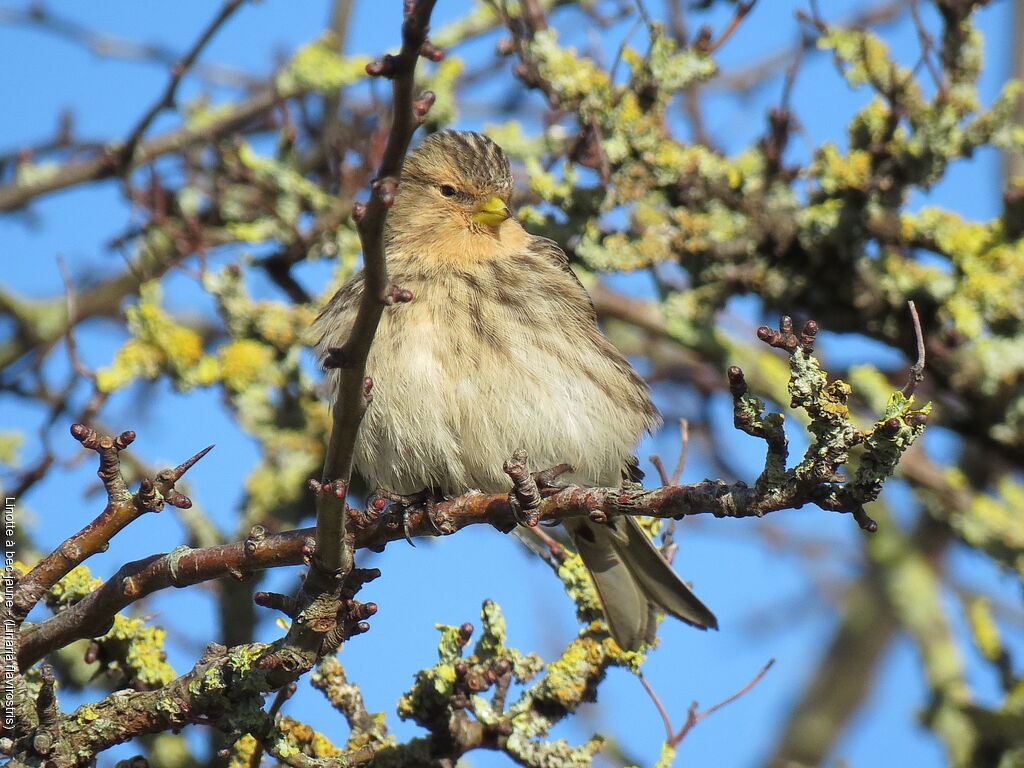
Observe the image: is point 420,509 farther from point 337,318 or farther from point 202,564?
point 337,318

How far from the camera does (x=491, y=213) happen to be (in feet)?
16.6

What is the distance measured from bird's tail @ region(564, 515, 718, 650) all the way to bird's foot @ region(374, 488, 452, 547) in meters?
0.69

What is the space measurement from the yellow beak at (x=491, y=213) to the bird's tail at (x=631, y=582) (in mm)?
1285

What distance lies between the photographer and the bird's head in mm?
5031

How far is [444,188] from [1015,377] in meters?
2.74

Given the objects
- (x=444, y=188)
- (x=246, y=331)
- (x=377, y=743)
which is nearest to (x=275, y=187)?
(x=246, y=331)

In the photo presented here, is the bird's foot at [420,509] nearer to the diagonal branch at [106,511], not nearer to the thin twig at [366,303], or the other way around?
the thin twig at [366,303]

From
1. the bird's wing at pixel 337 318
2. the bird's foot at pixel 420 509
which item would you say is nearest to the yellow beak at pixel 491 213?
the bird's wing at pixel 337 318

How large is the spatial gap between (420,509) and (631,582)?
1.07 meters

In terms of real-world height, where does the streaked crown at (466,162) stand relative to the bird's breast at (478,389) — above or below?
above

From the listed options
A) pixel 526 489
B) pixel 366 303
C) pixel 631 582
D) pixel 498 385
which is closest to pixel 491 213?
pixel 498 385

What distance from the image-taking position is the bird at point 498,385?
4.39 metres

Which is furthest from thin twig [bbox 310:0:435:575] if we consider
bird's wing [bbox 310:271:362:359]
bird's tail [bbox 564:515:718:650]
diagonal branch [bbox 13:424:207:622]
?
bird's wing [bbox 310:271:362:359]

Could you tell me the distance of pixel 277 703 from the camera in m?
3.46
